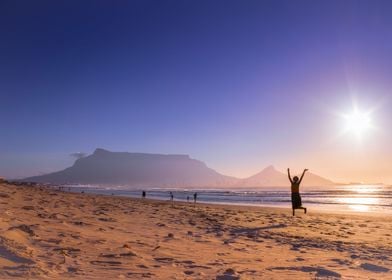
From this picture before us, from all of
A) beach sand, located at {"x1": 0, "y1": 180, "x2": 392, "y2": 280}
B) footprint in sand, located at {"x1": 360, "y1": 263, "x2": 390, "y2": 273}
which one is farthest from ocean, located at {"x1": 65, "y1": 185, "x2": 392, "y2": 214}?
footprint in sand, located at {"x1": 360, "y1": 263, "x2": 390, "y2": 273}

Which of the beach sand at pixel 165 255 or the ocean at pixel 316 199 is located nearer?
the beach sand at pixel 165 255

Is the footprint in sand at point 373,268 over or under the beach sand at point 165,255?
under

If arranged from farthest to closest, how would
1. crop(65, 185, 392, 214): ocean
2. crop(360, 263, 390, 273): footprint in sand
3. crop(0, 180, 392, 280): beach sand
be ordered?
crop(65, 185, 392, 214): ocean
crop(360, 263, 390, 273): footprint in sand
crop(0, 180, 392, 280): beach sand

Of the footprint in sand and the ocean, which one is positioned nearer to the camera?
the footprint in sand

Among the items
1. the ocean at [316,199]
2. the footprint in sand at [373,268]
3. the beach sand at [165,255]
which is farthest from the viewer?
the ocean at [316,199]

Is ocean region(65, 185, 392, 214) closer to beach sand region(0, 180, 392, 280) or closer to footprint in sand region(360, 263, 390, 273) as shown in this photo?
beach sand region(0, 180, 392, 280)

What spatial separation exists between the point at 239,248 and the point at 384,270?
277cm

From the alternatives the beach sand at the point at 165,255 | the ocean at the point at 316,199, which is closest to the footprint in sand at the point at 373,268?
the beach sand at the point at 165,255

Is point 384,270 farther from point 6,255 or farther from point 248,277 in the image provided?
point 6,255

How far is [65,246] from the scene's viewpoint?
6.52 meters

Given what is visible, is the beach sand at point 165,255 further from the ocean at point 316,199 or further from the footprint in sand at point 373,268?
the ocean at point 316,199

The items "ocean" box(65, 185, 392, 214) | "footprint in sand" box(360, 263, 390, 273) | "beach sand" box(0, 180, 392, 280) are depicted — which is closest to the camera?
"beach sand" box(0, 180, 392, 280)

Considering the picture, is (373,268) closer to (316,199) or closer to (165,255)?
(165,255)

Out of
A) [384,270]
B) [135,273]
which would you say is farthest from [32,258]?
[384,270]
